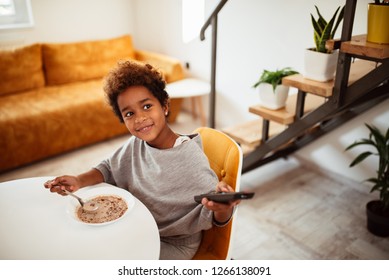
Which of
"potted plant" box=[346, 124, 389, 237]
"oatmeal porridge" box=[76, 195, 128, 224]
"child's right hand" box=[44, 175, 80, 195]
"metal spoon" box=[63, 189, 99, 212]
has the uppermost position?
"child's right hand" box=[44, 175, 80, 195]

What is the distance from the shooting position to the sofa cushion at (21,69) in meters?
2.89

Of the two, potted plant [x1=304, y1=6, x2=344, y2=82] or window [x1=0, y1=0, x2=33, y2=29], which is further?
window [x1=0, y1=0, x2=33, y2=29]

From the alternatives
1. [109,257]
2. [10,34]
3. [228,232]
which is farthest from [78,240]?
[10,34]

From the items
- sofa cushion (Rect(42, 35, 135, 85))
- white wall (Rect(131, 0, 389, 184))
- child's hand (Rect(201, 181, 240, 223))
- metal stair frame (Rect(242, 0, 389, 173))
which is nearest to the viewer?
child's hand (Rect(201, 181, 240, 223))

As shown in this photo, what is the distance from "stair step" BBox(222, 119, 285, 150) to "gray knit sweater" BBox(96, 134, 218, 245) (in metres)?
0.98

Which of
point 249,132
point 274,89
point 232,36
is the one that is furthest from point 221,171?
point 232,36

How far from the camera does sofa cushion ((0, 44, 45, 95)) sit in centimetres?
289

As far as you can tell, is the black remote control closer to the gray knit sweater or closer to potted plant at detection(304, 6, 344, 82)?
the gray knit sweater

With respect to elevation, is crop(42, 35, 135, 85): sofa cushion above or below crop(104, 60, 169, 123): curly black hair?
below

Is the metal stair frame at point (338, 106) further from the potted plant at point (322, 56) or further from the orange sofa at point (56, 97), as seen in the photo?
the orange sofa at point (56, 97)

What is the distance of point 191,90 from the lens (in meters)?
3.04

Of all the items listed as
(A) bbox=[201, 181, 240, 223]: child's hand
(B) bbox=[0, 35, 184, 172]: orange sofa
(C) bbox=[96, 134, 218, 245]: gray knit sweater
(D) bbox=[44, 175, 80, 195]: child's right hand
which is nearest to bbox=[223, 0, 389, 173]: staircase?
(C) bbox=[96, 134, 218, 245]: gray knit sweater

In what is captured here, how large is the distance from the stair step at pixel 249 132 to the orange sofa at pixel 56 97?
108 cm

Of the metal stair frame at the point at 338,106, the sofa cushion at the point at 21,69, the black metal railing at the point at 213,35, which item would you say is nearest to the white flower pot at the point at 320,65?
the metal stair frame at the point at 338,106
